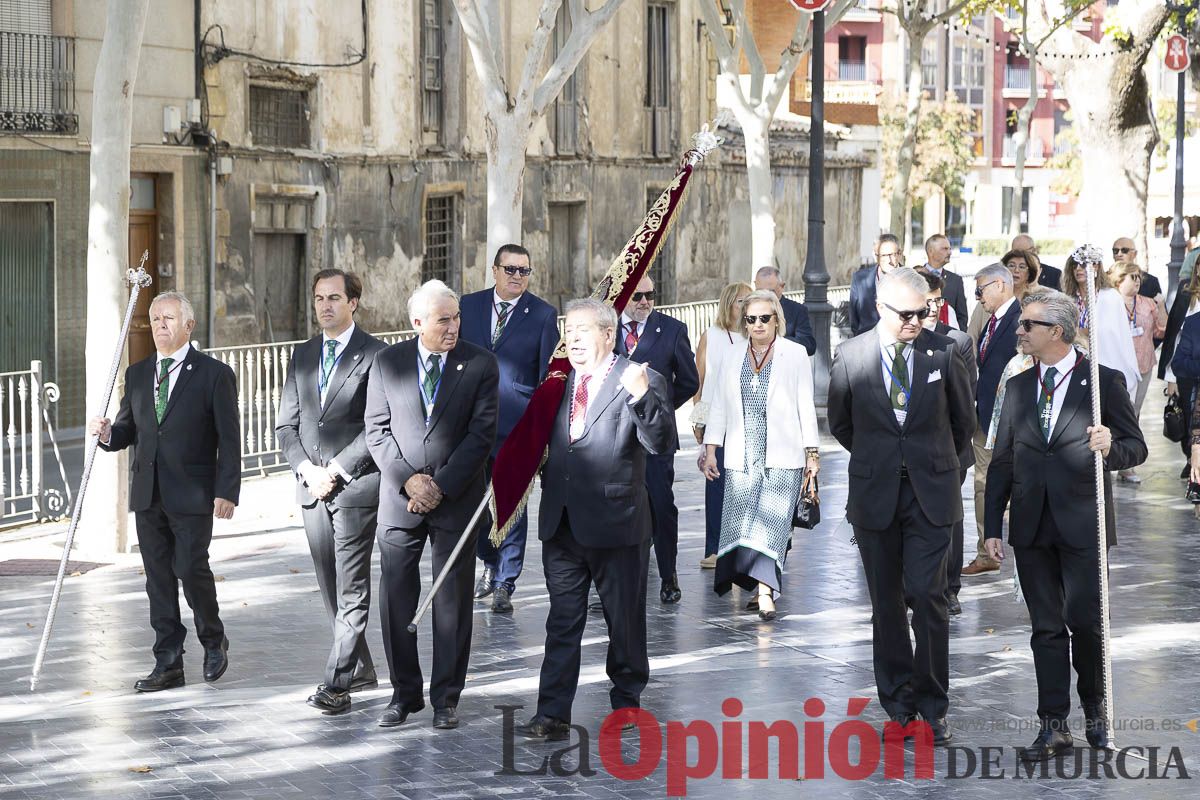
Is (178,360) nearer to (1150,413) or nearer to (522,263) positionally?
(522,263)

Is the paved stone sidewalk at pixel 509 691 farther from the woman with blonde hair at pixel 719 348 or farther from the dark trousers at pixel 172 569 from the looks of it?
the woman with blonde hair at pixel 719 348

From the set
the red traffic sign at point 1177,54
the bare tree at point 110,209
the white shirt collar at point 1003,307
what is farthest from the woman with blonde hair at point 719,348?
the red traffic sign at point 1177,54

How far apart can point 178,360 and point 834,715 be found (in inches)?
135

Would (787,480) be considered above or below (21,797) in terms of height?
above

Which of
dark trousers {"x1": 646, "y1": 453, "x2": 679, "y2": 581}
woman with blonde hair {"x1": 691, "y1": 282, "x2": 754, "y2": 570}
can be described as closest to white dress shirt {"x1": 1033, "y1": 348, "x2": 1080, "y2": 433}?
woman with blonde hair {"x1": 691, "y1": 282, "x2": 754, "y2": 570}

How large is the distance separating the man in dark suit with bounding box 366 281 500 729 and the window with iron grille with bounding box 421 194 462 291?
66.4 ft

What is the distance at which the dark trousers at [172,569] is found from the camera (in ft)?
27.3

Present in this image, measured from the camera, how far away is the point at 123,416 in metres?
8.49

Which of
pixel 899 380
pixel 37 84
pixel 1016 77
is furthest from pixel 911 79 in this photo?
pixel 1016 77

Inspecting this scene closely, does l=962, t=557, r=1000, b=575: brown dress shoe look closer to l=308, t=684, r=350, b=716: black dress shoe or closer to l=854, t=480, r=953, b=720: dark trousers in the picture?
l=854, t=480, r=953, b=720: dark trousers

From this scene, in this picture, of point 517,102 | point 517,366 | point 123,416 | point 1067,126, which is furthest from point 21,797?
point 1067,126

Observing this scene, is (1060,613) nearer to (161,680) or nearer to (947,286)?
(161,680)

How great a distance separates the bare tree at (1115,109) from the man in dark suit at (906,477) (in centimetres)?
1865

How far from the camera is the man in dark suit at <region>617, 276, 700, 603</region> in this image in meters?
10.2
